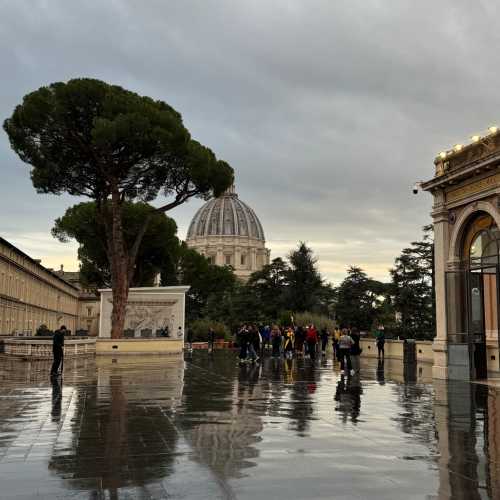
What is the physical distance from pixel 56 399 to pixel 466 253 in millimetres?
12223

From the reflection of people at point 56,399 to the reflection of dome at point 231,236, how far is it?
148m

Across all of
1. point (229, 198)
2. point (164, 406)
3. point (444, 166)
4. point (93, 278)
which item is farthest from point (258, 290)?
point (229, 198)

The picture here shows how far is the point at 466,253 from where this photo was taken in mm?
18484

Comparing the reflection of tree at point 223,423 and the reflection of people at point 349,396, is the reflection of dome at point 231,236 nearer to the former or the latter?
the reflection of people at point 349,396

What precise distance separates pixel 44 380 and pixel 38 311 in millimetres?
54531

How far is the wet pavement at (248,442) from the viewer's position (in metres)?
5.49

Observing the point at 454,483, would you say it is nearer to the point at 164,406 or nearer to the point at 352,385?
the point at 164,406

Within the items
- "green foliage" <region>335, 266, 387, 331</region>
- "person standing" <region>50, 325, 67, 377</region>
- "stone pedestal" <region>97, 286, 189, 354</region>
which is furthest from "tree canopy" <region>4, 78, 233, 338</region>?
"green foliage" <region>335, 266, 387, 331</region>

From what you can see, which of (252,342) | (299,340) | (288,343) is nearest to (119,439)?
(252,342)

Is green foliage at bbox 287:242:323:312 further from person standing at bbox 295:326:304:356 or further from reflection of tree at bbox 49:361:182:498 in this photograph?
reflection of tree at bbox 49:361:182:498

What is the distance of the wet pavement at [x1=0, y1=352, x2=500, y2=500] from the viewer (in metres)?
5.49

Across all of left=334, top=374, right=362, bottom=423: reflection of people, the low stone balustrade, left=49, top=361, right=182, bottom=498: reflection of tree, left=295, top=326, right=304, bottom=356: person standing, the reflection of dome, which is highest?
the reflection of dome

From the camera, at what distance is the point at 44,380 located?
16.7 meters

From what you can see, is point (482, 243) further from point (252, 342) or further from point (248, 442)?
point (248, 442)
